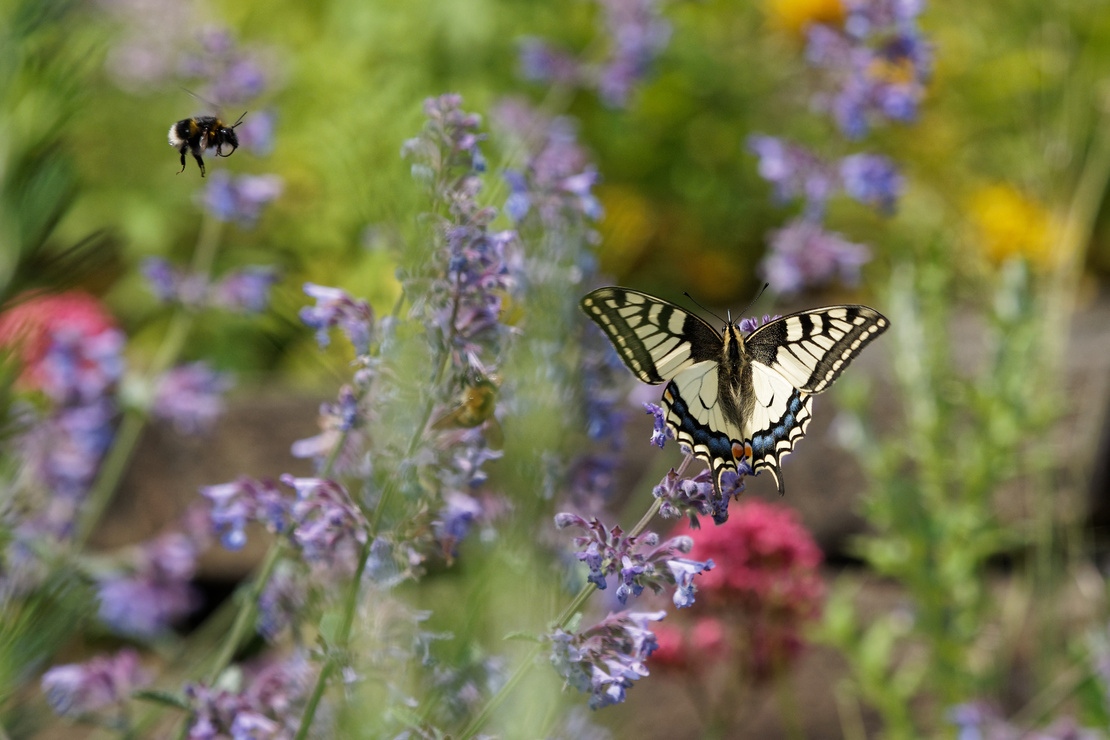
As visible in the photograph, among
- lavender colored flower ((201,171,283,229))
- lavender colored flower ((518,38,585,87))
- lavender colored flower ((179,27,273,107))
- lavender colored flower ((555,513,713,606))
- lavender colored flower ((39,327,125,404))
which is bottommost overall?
lavender colored flower ((555,513,713,606))

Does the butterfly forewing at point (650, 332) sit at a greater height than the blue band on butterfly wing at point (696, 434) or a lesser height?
greater

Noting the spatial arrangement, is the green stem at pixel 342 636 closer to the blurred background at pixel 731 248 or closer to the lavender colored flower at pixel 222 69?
the blurred background at pixel 731 248

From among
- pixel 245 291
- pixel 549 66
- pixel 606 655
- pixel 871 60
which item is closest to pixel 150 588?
pixel 245 291

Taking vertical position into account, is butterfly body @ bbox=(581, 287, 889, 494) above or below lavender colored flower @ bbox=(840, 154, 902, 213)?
below

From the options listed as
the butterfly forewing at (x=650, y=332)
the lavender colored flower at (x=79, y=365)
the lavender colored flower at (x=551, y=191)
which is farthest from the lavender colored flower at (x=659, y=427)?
the lavender colored flower at (x=79, y=365)

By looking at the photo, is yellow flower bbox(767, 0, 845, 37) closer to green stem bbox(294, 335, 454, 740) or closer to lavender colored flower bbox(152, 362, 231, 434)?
lavender colored flower bbox(152, 362, 231, 434)

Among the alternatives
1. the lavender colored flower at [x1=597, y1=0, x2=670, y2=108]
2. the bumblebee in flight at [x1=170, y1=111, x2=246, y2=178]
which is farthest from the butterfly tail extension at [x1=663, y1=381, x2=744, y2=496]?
the lavender colored flower at [x1=597, y1=0, x2=670, y2=108]

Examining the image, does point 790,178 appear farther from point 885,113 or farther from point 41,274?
point 41,274
